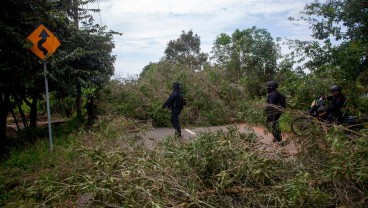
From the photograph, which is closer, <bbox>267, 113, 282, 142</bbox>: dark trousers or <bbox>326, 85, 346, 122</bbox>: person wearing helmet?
<bbox>267, 113, 282, 142</bbox>: dark trousers

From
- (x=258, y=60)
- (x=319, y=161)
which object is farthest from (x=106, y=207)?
(x=258, y=60)

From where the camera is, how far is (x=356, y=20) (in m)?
10.2

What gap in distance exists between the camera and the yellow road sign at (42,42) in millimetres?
7273

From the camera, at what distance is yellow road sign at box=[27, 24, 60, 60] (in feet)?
23.9

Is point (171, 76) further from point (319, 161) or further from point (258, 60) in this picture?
point (319, 161)

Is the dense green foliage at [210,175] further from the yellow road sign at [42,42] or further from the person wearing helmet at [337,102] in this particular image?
the person wearing helmet at [337,102]

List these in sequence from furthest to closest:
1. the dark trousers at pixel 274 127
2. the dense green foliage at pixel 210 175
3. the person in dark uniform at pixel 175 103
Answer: the person in dark uniform at pixel 175 103 → the dark trousers at pixel 274 127 → the dense green foliage at pixel 210 175

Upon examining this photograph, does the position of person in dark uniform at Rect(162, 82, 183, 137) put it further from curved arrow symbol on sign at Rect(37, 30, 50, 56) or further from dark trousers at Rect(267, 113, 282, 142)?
dark trousers at Rect(267, 113, 282, 142)

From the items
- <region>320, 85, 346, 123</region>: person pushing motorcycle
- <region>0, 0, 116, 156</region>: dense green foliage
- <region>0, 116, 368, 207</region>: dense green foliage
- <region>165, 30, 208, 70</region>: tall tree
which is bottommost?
<region>0, 116, 368, 207</region>: dense green foliage

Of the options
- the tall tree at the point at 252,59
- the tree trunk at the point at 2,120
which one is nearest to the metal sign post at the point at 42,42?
the tree trunk at the point at 2,120

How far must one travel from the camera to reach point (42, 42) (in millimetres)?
7305

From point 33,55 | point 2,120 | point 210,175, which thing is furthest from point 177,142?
point 2,120

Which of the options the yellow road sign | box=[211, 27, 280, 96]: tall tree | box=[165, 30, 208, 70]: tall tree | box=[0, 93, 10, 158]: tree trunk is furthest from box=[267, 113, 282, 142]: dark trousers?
box=[165, 30, 208, 70]: tall tree

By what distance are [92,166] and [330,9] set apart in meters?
9.83
